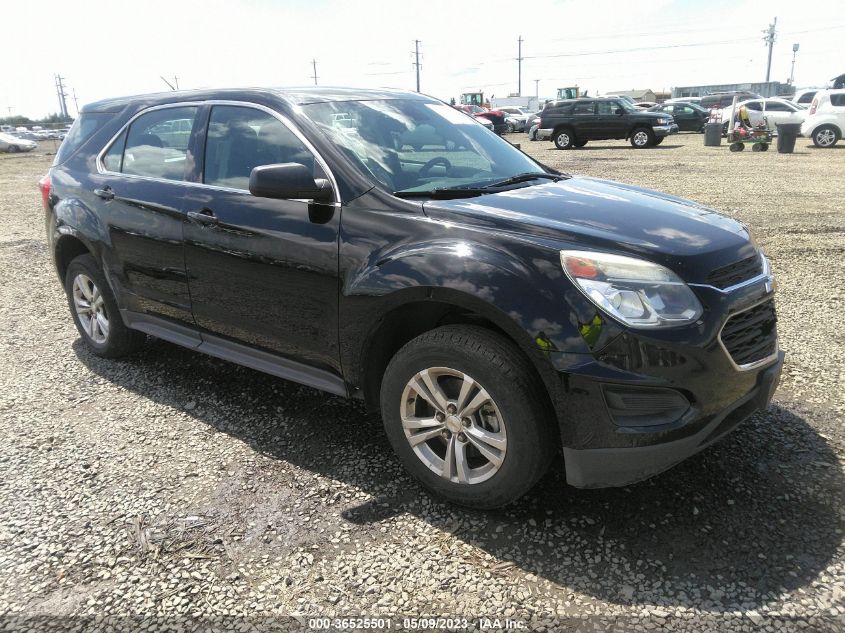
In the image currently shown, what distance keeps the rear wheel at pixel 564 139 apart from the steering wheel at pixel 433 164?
22096 mm

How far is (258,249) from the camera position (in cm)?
327

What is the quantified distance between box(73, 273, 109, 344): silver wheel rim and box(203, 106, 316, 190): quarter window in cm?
153

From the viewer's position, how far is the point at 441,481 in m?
2.82

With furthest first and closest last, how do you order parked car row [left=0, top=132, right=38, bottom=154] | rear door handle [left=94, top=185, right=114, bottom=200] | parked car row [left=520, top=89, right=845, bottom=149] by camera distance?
1. parked car row [left=0, top=132, right=38, bottom=154]
2. parked car row [left=520, top=89, right=845, bottom=149]
3. rear door handle [left=94, top=185, right=114, bottom=200]

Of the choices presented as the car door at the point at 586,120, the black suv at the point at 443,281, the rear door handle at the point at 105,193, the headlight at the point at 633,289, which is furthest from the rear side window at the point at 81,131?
the car door at the point at 586,120

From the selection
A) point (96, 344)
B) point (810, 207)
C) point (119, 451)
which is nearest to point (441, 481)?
point (119, 451)

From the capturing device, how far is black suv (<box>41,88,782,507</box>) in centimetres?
239

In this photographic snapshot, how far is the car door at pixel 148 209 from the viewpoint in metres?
3.77

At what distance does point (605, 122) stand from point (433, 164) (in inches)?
871

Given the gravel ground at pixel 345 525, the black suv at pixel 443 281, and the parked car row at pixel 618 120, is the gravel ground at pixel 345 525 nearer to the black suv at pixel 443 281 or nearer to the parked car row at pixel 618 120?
the black suv at pixel 443 281

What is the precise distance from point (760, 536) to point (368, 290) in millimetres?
1880

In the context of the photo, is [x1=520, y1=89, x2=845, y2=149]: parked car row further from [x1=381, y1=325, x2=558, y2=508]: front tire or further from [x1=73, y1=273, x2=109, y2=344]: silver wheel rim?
[x1=381, y1=325, x2=558, y2=508]: front tire

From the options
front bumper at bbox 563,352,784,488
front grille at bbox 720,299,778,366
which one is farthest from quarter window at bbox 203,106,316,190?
front grille at bbox 720,299,778,366

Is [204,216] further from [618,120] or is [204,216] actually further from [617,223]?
[618,120]
